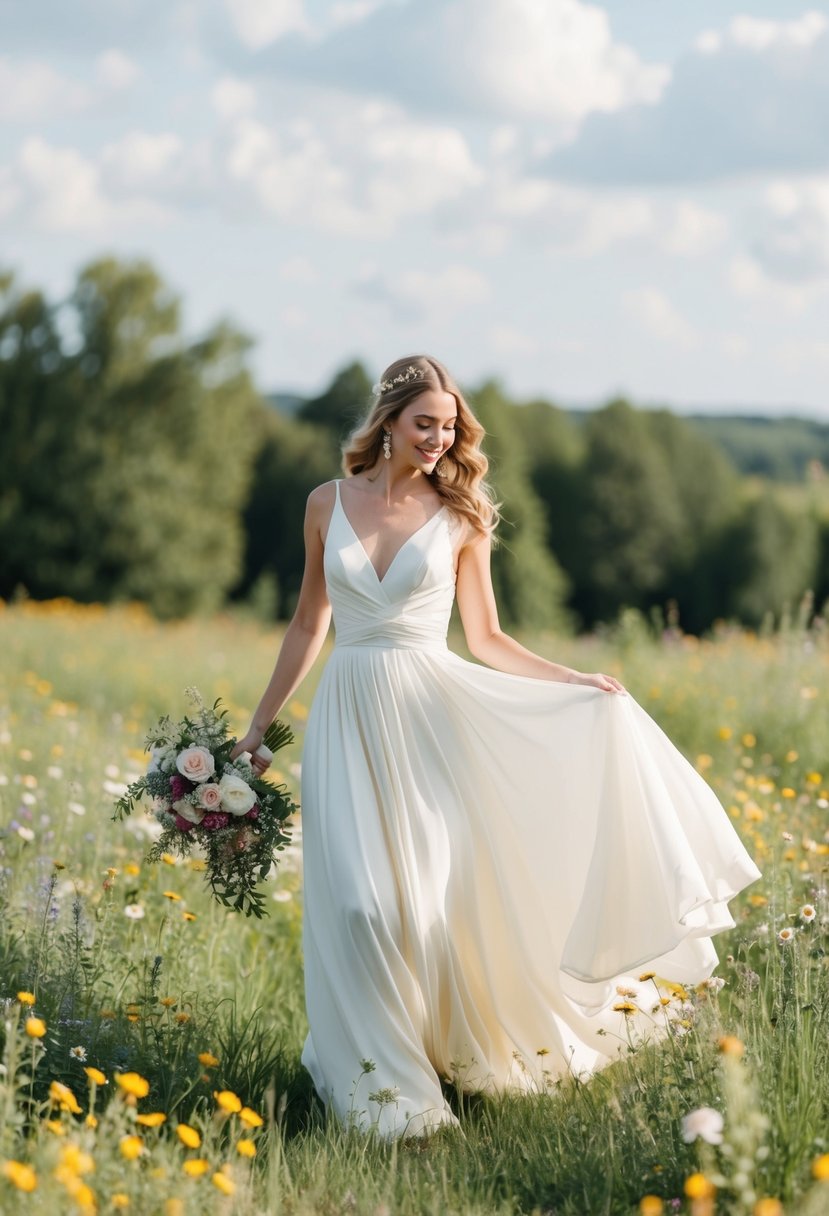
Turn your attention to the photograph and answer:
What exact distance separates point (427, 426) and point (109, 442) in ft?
112

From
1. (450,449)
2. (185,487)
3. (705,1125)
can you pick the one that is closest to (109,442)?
(185,487)

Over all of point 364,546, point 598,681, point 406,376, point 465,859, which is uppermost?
point 406,376

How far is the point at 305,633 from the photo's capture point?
5000 mm

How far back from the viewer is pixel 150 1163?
11.0 ft

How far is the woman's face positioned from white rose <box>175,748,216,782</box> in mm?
1288

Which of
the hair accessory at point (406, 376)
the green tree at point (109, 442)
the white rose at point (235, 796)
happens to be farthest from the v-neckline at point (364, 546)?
the green tree at point (109, 442)

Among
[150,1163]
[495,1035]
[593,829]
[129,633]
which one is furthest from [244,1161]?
[129,633]

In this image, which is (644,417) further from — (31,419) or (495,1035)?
(495,1035)

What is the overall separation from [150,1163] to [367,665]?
1.89 meters

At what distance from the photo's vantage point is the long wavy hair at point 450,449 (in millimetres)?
4945

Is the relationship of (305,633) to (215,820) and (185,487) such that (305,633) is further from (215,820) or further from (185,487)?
(185,487)

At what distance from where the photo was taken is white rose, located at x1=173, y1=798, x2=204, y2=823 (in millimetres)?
4582

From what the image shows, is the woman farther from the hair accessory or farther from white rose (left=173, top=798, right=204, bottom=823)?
white rose (left=173, top=798, right=204, bottom=823)

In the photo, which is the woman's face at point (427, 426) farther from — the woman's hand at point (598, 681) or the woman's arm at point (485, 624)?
the woman's hand at point (598, 681)
